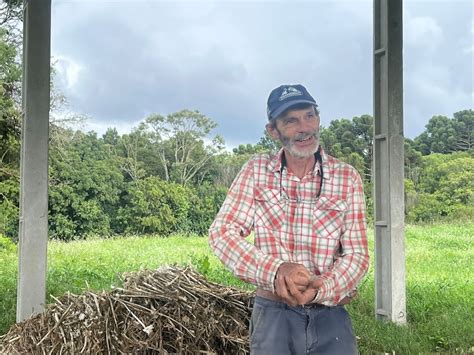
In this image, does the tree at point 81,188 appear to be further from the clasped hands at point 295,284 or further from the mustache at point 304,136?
the clasped hands at point 295,284

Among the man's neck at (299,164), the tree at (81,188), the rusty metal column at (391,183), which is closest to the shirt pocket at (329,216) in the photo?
the man's neck at (299,164)

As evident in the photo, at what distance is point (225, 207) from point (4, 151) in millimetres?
10729

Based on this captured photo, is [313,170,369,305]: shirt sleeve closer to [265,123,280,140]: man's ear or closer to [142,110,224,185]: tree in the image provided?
[265,123,280,140]: man's ear

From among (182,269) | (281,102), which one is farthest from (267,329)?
(182,269)

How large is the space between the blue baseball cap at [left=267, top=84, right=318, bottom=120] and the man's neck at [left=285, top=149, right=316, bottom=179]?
0.12 m

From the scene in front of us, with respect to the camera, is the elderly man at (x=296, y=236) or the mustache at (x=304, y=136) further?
the mustache at (x=304, y=136)

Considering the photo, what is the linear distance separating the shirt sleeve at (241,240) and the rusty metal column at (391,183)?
157 inches

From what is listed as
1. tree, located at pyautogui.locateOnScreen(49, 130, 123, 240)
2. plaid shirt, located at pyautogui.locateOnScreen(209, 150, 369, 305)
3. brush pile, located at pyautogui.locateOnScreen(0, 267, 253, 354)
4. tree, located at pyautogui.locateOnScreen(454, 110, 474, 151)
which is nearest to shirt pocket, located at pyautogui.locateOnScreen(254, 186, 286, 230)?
plaid shirt, located at pyautogui.locateOnScreen(209, 150, 369, 305)

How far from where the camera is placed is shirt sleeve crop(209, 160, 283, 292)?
166 cm

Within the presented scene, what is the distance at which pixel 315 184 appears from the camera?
1.79 m

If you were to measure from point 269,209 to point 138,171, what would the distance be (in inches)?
458

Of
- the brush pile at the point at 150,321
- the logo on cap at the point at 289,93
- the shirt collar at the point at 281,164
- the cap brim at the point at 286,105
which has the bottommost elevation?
the brush pile at the point at 150,321

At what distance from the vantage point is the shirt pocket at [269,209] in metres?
1.73

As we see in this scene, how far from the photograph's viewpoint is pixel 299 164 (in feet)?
6.00
